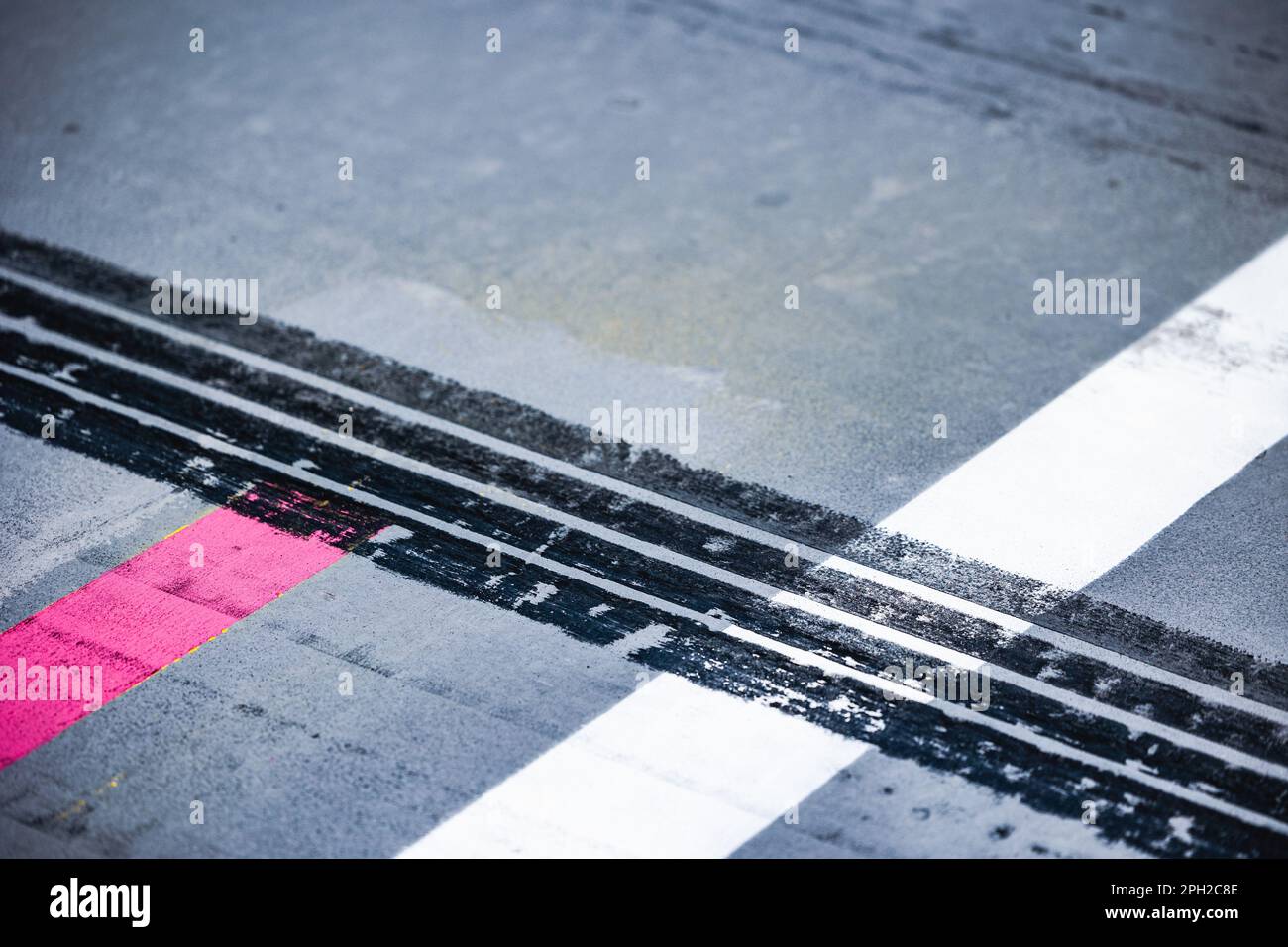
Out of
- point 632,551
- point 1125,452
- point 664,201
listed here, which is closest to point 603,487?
point 632,551

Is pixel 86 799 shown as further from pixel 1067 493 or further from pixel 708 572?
pixel 1067 493

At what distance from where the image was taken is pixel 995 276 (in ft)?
23.8

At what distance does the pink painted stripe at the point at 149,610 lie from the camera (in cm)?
471

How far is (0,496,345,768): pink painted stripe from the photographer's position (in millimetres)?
4707

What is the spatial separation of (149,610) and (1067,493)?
3827 millimetres

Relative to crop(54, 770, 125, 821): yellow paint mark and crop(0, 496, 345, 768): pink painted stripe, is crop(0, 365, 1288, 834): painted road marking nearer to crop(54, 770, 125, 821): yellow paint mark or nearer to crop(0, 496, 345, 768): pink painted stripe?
crop(0, 496, 345, 768): pink painted stripe

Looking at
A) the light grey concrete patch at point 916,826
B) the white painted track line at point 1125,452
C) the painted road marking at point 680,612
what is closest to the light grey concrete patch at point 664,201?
the white painted track line at point 1125,452

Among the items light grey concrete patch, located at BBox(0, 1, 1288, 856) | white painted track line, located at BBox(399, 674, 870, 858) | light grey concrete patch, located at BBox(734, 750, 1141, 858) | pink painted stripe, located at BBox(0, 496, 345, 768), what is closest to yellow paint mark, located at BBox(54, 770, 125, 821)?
light grey concrete patch, located at BBox(0, 1, 1288, 856)

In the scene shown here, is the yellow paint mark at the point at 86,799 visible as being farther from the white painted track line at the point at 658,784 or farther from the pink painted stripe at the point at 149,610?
the white painted track line at the point at 658,784

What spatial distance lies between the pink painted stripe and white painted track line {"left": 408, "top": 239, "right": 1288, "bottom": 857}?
1.40 metres

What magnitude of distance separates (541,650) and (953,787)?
1.55 metres

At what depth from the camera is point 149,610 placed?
5.08m

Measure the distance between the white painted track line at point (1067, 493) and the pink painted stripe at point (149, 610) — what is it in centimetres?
140
